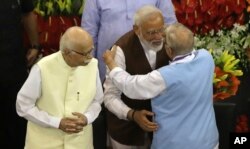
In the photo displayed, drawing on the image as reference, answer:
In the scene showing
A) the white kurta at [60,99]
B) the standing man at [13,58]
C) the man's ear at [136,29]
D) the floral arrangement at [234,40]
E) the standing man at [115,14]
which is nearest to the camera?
the white kurta at [60,99]

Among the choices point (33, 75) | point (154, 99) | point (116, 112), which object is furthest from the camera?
point (116, 112)

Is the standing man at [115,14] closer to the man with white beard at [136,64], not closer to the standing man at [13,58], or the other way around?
the standing man at [13,58]

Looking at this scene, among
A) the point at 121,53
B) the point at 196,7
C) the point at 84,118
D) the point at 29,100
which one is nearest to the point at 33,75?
the point at 29,100

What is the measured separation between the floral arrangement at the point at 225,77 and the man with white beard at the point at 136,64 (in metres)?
0.61

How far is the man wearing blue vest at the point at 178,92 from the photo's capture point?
2334mm

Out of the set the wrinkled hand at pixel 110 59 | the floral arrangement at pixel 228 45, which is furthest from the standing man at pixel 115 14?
the wrinkled hand at pixel 110 59

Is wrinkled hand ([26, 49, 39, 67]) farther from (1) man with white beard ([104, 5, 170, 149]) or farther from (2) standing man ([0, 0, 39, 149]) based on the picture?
(1) man with white beard ([104, 5, 170, 149])

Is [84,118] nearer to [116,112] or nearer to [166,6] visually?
[116,112]

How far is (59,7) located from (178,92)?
1699 mm

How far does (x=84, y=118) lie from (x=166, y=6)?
1197 mm

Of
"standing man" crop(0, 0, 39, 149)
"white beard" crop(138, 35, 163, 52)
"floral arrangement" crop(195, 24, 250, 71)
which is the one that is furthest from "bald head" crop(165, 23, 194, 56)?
"floral arrangement" crop(195, 24, 250, 71)

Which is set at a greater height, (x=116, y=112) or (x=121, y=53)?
(x=121, y=53)

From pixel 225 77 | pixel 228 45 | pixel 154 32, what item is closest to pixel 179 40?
pixel 154 32

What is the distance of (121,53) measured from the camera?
263 cm
